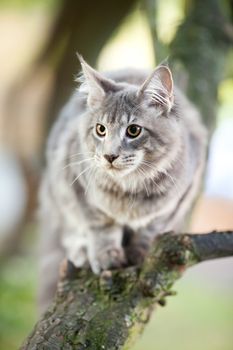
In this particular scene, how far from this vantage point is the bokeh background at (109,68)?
6.63 ft

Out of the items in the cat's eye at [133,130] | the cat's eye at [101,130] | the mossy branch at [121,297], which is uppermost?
the cat's eye at [133,130]

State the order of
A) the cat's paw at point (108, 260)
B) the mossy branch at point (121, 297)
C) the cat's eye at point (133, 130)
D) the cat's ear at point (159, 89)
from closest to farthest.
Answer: the cat's ear at point (159, 89) → the cat's eye at point (133, 130) → the mossy branch at point (121, 297) → the cat's paw at point (108, 260)

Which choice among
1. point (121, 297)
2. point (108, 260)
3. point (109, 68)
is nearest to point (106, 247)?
point (108, 260)

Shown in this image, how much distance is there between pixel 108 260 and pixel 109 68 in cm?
61

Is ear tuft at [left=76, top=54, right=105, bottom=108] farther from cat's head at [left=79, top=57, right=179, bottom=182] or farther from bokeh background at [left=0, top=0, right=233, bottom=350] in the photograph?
bokeh background at [left=0, top=0, right=233, bottom=350]

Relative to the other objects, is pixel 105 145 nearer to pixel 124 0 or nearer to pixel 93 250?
pixel 93 250

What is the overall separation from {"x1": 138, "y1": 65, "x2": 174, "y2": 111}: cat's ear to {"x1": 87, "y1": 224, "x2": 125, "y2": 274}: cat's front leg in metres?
0.76

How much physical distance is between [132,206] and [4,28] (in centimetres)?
150

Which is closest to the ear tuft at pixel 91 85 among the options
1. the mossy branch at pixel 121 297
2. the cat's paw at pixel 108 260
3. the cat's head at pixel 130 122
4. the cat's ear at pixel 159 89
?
the cat's head at pixel 130 122

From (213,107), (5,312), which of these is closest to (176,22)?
(213,107)

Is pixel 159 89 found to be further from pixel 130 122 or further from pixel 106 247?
pixel 106 247

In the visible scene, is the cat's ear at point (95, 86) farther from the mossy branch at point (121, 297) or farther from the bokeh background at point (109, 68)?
the mossy branch at point (121, 297)

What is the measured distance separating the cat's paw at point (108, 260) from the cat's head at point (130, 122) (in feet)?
1.66

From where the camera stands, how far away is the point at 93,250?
2053 mm
